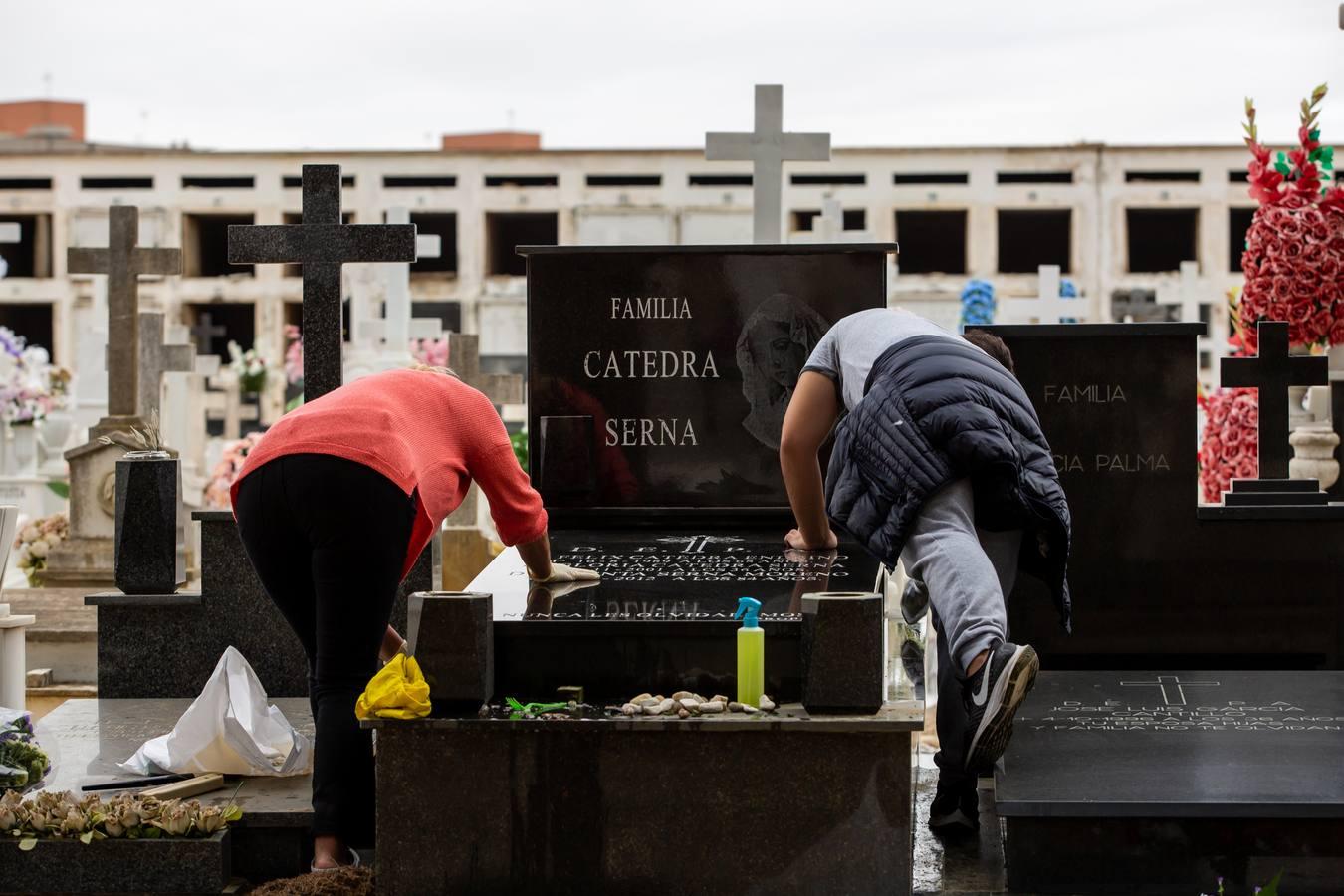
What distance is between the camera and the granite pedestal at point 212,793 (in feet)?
12.3

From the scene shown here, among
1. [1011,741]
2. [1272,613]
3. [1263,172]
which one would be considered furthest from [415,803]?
[1263,172]

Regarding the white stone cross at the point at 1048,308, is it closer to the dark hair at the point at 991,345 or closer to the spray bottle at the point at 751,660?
the dark hair at the point at 991,345

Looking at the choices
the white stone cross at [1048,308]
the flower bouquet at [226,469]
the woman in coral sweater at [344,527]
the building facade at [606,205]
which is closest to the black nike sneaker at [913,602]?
the woman in coral sweater at [344,527]

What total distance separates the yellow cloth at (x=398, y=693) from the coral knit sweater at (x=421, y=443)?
34 centimetres

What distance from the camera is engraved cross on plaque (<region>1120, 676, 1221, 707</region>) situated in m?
4.56

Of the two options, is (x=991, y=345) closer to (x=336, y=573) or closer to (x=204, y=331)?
(x=336, y=573)

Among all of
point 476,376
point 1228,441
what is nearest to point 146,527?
point 1228,441

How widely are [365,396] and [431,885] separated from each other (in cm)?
107

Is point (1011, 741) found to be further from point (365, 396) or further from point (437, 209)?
point (437, 209)

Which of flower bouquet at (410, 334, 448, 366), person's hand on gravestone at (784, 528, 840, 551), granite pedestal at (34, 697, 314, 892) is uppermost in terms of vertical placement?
flower bouquet at (410, 334, 448, 366)

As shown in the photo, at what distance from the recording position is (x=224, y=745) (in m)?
4.05

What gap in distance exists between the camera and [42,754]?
4.03 m

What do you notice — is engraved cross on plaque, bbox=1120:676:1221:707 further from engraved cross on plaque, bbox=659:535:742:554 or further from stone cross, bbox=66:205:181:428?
stone cross, bbox=66:205:181:428

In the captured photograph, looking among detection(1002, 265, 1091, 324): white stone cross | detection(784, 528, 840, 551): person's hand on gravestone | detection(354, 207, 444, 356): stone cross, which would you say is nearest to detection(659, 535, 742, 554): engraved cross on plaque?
detection(784, 528, 840, 551): person's hand on gravestone
